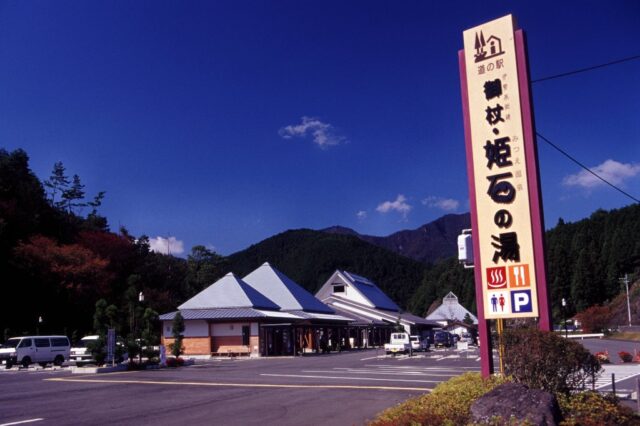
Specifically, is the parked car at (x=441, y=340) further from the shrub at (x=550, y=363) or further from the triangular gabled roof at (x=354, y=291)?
the shrub at (x=550, y=363)

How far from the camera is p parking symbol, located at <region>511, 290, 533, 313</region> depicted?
11227 millimetres

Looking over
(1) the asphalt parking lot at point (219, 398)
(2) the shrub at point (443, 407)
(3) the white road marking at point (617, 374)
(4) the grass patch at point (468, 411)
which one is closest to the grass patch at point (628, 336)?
(3) the white road marking at point (617, 374)

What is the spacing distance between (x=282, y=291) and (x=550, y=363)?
46598mm

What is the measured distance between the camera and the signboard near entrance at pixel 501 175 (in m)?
11.3

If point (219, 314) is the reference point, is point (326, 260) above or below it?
above

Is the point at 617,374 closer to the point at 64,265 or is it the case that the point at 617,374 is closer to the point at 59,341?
the point at 59,341

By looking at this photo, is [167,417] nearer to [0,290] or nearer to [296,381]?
[296,381]

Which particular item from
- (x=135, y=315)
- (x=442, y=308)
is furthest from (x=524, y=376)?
(x=442, y=308)

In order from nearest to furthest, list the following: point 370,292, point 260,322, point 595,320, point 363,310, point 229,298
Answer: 1. point 260,322
2. point 229,298
3. point 363,310
4. point 595,320
5. point 370,292

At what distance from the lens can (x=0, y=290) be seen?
4825cm

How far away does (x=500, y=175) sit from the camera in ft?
38.4

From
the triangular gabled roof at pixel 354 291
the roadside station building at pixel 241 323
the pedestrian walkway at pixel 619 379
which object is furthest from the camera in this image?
the triangular gabled roof at pixel 354 291

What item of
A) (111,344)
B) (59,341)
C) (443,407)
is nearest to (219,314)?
(59,341)

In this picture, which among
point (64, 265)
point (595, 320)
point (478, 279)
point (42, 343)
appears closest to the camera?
point (478, 279)
